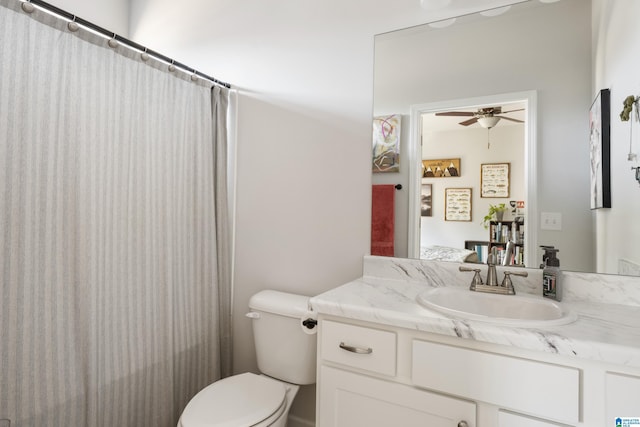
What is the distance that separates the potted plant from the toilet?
2.74 ft

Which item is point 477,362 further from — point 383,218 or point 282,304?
point 282,304

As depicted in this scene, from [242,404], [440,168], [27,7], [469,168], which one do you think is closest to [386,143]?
[440,168]

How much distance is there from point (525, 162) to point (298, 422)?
165 centimetres

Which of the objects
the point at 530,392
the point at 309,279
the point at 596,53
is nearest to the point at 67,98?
the point at 309,279

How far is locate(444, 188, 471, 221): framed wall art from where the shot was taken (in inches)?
59.1

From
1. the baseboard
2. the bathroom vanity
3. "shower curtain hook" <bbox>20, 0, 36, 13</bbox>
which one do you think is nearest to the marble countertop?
the bathroom vanity

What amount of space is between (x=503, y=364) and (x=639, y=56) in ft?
3.60

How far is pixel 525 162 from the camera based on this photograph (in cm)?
139

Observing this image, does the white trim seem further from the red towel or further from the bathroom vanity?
the bathroom vanity

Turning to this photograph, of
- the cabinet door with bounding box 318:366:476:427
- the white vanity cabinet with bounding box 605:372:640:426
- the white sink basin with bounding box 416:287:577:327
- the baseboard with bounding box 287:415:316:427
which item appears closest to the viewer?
the white vanity cabinet with bounding box 605:372:640:426

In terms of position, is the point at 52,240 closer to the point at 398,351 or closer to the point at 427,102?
the point at 398,351

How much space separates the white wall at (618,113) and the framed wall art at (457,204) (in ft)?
1.45

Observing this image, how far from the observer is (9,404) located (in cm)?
123

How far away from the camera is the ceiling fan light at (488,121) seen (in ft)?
4.75
